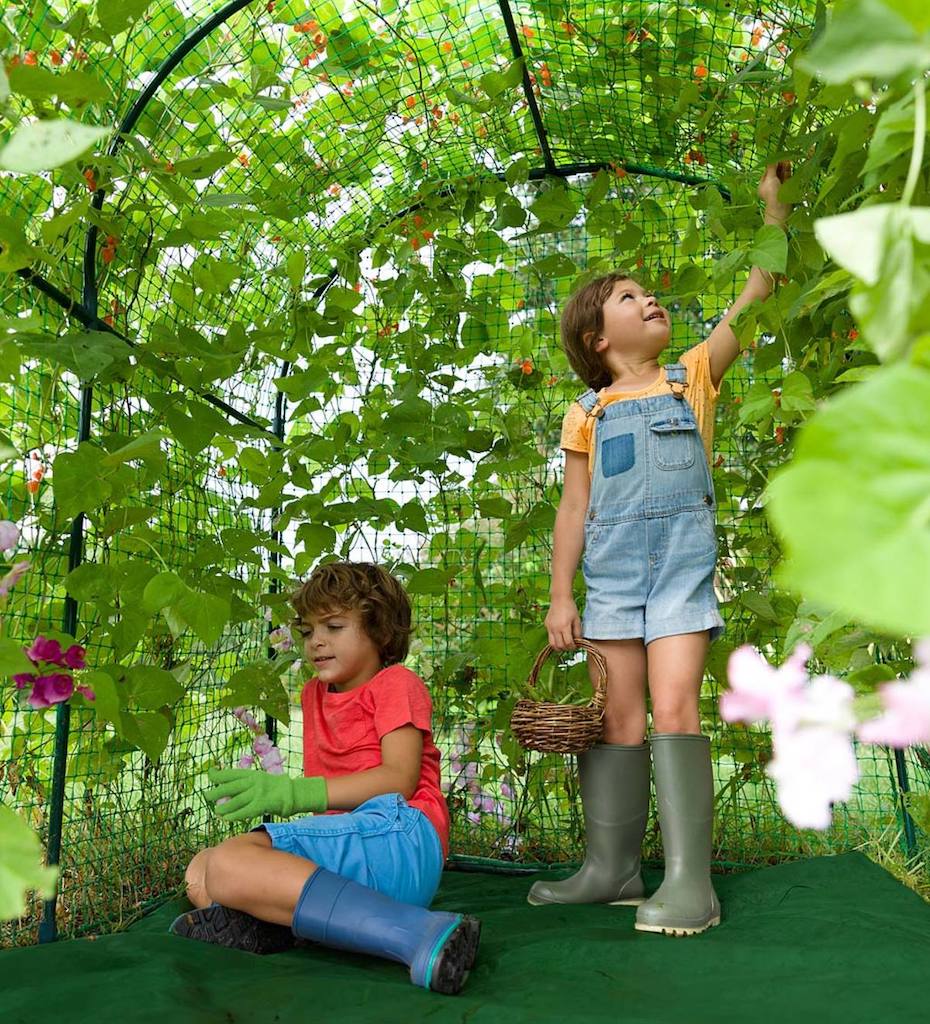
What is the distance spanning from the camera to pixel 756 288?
165 cm

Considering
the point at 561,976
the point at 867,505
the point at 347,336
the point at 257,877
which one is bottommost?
the point at 561,976

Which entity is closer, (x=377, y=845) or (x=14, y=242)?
(x=14, y=242)

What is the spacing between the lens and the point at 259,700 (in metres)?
2.00

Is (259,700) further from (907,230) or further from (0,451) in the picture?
(907,230)

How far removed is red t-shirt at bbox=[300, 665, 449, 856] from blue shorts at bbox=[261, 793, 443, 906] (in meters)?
0.08

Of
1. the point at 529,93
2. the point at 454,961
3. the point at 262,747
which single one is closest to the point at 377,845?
the point at 454,961

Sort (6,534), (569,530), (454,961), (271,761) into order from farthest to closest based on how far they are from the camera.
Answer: (271,761)
(569,530)
(454,961)
(6,534)

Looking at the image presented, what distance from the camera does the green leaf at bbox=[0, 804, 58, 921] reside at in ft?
1.11

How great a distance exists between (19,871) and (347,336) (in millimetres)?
2407

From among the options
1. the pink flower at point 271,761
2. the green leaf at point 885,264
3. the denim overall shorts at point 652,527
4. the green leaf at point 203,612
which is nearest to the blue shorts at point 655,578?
the denim overall shorts at point 652,527

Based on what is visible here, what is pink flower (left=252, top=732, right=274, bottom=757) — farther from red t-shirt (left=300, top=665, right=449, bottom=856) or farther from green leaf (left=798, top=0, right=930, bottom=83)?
green leaf (left=798, top=0, right=930, bottom=83)

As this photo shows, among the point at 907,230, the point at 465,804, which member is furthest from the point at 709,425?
the point at 907,230

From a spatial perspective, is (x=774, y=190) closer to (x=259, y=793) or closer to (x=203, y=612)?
(x=203, y=612)

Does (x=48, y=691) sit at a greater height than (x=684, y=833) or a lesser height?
greater
